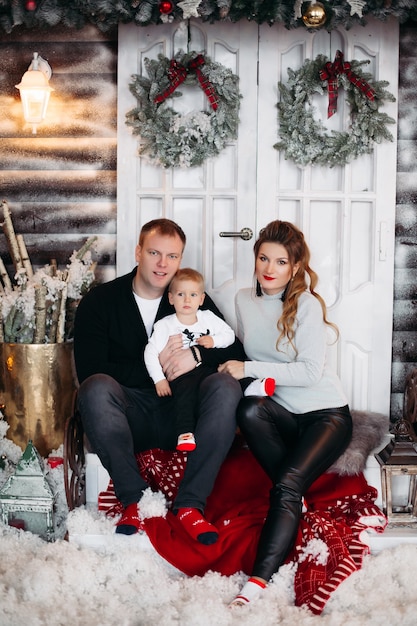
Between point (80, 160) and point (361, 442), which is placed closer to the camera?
point (361, 442)

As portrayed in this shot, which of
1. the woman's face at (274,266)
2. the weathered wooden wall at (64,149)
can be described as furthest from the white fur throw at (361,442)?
the weathered wooden wall at (64,149)

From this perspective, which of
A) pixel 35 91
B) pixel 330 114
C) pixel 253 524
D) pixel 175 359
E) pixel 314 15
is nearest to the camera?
pixel 253 524

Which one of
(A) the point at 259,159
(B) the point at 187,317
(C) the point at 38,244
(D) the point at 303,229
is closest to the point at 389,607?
(B) the point at 187,317

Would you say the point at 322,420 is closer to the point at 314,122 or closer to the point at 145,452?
the point at 145,452

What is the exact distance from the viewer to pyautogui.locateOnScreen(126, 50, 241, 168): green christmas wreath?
11.9 feet

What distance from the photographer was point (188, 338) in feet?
9.86

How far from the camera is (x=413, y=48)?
3.74 metres

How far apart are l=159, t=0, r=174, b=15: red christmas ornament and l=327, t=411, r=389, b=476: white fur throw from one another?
2117 millimetres

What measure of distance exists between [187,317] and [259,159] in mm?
1197

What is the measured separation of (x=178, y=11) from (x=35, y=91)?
0.83 metres

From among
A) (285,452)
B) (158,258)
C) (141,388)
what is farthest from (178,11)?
(285,452)

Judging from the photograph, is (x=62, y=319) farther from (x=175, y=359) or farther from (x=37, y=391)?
(x=175, y=359)

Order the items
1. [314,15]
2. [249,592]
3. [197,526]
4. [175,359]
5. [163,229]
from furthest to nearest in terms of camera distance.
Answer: [314,15], [163,229], [175,359], [197,526], [249,592]

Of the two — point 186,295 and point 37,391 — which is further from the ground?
point 186,295
